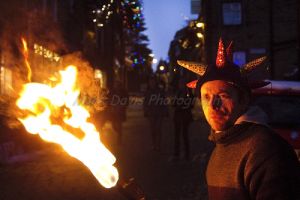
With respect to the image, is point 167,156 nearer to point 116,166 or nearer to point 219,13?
point 116,166

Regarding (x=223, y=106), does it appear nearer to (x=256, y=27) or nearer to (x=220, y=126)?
(x=220, y=126)

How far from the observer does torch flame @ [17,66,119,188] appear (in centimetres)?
294

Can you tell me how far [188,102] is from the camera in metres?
10.4

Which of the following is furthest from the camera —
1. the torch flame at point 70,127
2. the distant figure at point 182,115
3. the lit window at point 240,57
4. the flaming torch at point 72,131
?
the lit window at point 240,57

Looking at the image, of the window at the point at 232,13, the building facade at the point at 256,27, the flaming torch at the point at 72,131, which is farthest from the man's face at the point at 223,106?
the window at the point at 232,13

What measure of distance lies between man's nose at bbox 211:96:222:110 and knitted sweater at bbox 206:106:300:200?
0.14 metres

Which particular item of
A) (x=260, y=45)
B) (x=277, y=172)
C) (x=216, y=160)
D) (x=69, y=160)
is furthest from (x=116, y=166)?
(x=260, y=45)

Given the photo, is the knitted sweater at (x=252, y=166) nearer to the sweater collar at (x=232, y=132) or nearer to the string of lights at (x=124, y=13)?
the sweater collar at (x=232, y=132)

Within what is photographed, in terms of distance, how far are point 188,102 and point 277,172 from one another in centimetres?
858

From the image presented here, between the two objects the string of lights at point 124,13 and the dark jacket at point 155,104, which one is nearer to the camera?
the dark jacket at point 155,104

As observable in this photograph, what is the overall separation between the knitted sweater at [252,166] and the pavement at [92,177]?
2842mm

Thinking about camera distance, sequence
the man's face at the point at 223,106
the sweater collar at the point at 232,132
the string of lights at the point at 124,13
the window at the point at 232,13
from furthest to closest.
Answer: the window at the point at 232,13 < the string of lights at the point at 124,13 < the man's face at the point at 223,106 < the sweater collar at the point at 232,132

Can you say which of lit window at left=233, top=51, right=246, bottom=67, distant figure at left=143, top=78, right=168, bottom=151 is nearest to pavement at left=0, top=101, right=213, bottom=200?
distant figure at left=143, top=78, right=168, bottom=151

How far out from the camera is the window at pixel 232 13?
25875 mm
